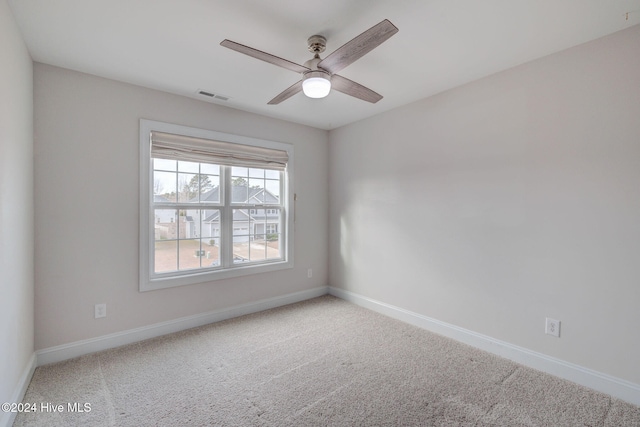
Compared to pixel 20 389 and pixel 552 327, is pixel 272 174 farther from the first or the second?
pixel 552 327

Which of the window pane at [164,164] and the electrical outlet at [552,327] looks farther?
the window pane at [164,164]

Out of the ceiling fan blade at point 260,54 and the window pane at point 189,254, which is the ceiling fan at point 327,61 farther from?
the window pane at point 189,254

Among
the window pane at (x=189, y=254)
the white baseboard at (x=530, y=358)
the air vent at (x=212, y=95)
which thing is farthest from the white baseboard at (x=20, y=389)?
the white baseboard at (x=530, y=358)

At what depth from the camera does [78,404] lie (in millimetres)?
1891

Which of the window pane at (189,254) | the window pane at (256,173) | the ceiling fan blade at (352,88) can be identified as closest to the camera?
the ceiling fan blade at (352,88)

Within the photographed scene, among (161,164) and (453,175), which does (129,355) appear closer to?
(161,164)

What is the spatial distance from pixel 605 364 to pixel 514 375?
58cm

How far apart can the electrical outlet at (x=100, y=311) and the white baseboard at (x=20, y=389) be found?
0.46 m

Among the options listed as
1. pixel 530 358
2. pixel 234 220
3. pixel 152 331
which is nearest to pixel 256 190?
pixel 234 220

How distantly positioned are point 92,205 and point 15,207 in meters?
0.71

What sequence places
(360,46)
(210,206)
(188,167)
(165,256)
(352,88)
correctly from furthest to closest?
(210,206) < (188,167) < (165,256) < (352,88) < (360,46)

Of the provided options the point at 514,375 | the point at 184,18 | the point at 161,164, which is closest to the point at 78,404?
the point at 161,164

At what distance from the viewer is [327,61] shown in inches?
72.7

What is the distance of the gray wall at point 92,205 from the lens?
7.77ft
